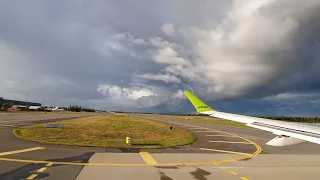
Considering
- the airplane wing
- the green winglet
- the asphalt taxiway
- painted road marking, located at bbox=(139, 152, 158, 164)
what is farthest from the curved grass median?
the airplane wing

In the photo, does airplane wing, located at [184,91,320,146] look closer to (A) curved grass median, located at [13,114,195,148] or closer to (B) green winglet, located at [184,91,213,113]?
(B) green winglet, located at [184,91,213,113]

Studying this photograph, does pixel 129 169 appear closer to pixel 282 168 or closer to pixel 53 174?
pixel 53 174

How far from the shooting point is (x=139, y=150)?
1906 centimetres

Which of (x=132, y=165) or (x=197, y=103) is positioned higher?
(x=197, y=103)

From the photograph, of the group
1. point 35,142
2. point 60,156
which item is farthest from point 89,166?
point 35,142

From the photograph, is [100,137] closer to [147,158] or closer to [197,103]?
[147,158]


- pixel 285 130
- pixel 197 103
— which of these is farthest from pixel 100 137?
pixel 285 130

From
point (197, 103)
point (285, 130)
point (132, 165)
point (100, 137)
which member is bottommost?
point (132, 165)

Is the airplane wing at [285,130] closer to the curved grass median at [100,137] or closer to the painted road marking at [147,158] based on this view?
the painted road marking at [147,158]

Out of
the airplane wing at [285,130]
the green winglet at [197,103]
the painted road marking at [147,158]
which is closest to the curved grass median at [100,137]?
the painted road marking at [147,158]

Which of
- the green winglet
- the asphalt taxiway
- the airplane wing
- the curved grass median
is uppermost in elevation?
the green winglet

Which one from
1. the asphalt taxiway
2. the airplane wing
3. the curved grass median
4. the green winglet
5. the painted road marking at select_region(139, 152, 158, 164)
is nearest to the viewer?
the airplane wing

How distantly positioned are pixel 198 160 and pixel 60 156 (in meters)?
8.13

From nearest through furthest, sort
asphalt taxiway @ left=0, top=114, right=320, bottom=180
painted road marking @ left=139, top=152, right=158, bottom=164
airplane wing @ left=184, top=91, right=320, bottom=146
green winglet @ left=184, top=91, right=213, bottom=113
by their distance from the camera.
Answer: airplane wing @ left=184, top=91, right=320, bottom=146 < asphalt taxiway @ left=0, top=114, right=320, bottom=180 < green winglet @ left=184, top=91, right=213, bottom=113 < painted road marking @ left=139, top=152, right=158, bottom=164
